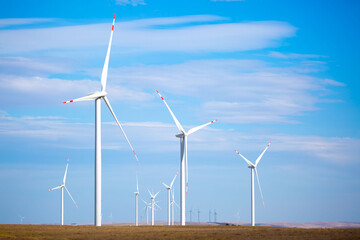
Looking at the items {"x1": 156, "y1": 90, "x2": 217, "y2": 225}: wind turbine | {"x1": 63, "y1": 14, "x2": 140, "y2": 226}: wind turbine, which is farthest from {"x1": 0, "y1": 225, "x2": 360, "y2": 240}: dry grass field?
{"x1": 156, "y1": 90, "x2": 217, "y2": 225}: wind turbine

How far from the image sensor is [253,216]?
424ft

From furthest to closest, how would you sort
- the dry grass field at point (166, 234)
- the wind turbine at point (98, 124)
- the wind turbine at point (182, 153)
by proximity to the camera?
the wind turbine at point (182, 153), the wind turbine at point (98, 124), the dry grass field at point (166, 234)

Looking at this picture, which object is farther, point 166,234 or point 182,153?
point 182,153

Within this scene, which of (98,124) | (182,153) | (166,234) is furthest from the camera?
(182,153)

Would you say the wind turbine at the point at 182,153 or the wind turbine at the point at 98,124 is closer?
the wind turbine at the point at 98,124

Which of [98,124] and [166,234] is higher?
[98,124]

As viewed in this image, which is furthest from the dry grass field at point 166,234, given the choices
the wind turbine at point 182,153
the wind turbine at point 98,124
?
the wind turbine at point 182,153

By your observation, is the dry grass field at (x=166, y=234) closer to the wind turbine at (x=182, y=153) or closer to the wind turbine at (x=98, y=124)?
the wind turbine at (x=98, y=124)

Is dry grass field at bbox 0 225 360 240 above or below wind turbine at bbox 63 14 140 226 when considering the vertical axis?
below

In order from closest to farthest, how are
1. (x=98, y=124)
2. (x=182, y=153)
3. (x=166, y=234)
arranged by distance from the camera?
(x=166, y=234)
(x=98, y=124)
(x=182, y=153)

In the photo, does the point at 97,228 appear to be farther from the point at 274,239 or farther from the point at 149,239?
the point at 274,239

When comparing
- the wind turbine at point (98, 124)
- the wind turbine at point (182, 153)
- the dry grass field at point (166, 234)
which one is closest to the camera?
the dry grass field at point (166, 234)

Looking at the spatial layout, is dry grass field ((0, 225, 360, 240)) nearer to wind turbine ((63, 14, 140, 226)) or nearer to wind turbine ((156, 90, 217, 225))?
wind turbine ((63, 14, 140, 226))

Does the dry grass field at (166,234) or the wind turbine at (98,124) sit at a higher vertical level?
the wind turbine at (98,124)
